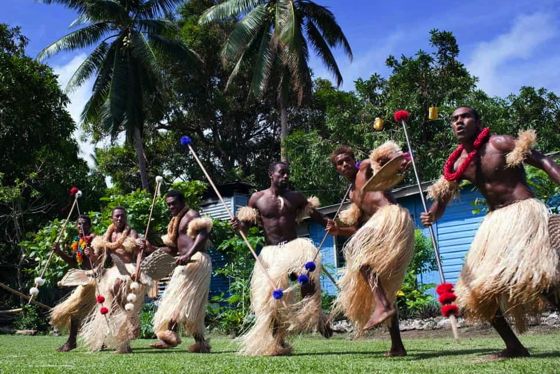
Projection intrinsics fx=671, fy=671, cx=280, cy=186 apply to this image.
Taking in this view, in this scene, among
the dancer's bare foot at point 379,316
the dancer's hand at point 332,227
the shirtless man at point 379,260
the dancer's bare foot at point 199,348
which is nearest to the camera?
the dancer's bare foot at point 379,316

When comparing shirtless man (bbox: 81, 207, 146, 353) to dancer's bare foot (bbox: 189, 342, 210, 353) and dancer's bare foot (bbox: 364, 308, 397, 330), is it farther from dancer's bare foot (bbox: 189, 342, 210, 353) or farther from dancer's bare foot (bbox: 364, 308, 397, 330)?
dancer's bare foot (bbox: 364, 308, 397, 330)

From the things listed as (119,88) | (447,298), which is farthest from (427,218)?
(119,88)

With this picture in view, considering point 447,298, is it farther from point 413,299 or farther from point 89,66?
point 89,66

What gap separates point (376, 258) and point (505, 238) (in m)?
0.97

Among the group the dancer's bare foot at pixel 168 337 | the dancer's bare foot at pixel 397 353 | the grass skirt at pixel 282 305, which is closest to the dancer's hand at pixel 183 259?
the dancer's bare foot at pixel 168 337

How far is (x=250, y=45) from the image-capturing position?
62.6ft

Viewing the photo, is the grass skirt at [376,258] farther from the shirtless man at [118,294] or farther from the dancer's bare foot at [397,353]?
the shirtless man at [118,294]

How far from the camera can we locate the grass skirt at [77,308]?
6406mm

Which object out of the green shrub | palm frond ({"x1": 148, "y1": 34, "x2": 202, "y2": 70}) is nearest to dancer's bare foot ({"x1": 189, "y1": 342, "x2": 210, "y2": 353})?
the green shrub

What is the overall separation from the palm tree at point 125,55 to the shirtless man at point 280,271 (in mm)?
14196

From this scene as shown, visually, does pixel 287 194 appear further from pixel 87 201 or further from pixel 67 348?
pixel 87 201

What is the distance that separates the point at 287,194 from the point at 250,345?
45.4 inches

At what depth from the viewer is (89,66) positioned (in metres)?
19.9

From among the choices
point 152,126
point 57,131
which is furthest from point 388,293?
point 152,126
